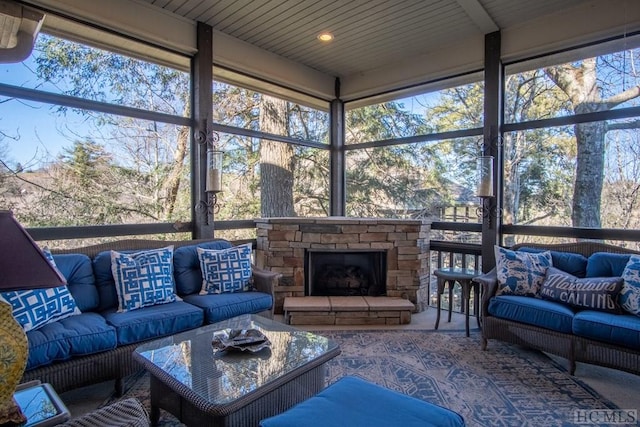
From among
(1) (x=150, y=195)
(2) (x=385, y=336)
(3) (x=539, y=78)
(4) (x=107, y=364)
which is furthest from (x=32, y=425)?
(3) (x=539, y=78)

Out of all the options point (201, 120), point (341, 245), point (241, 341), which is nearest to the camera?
point (241, 341)

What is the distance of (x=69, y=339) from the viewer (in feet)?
7.33

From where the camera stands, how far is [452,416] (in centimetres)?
A: 149

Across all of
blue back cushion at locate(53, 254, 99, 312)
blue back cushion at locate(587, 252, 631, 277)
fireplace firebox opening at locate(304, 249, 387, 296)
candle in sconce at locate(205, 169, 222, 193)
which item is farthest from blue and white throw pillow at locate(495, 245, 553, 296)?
blue back cushion at locate(53, 254, 99, 312)

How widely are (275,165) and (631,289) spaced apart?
12.5 ft

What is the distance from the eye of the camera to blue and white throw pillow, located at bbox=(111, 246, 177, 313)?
9.17 ft

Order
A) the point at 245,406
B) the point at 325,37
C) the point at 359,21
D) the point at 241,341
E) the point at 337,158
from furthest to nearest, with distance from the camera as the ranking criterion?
the point at 337,158 → the point at 325,37 → the point at 359,21 → the point at 241,341 → the point at 245,406

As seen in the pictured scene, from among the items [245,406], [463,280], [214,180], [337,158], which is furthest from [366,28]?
[245,406]

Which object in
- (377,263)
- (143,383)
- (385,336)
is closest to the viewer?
(143,383)

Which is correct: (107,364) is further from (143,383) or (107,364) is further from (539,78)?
(539,78)

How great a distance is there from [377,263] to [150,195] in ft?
9.04

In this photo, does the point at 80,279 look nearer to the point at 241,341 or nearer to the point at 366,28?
the point at 241,341

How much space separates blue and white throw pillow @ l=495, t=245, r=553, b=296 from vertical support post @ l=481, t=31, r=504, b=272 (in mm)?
627

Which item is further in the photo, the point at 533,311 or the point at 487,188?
the point at 487,188
